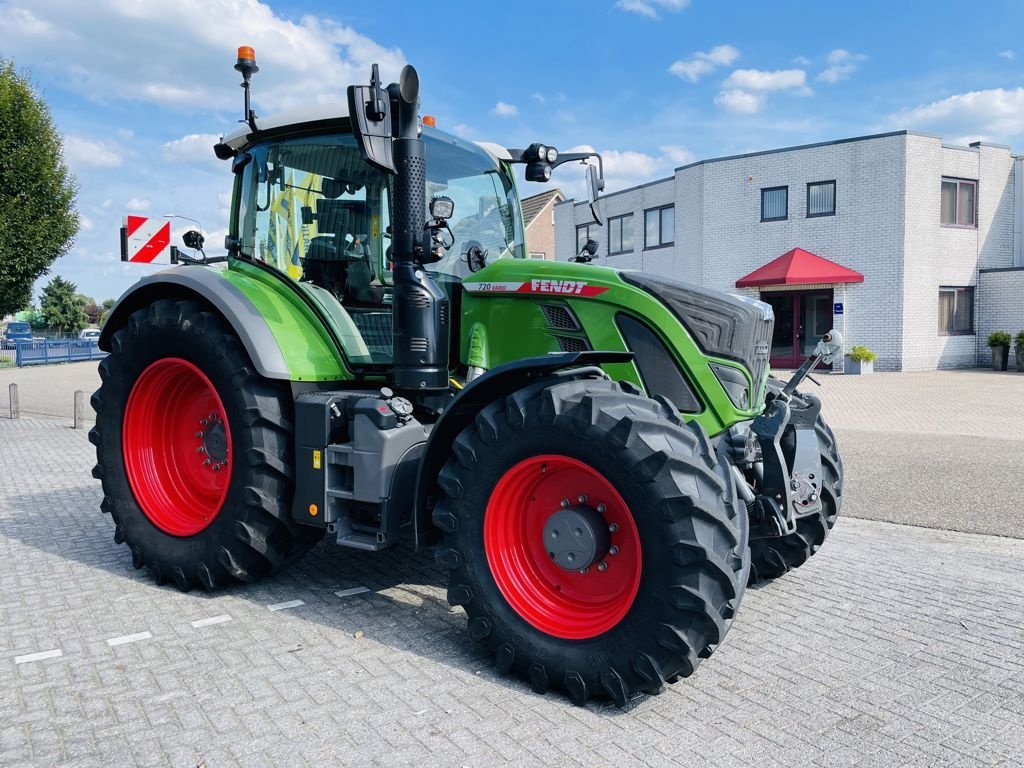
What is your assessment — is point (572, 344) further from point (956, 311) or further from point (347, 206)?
point (956, 311)

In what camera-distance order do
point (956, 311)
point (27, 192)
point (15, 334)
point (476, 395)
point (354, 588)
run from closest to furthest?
point (476, 395)
point (354, 588)
point (27, 192)
point (956, 311)
point (15, 334)

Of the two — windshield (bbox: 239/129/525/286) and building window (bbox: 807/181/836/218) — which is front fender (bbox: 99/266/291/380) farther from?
building window (bbox: 807/181/836/218)

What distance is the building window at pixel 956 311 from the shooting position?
24125mm

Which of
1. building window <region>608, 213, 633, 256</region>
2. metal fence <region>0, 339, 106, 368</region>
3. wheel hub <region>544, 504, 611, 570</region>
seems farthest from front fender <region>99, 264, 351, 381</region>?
metal fence <region>0, 339, 106, 368</region>

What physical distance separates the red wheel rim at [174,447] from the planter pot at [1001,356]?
24.5 m

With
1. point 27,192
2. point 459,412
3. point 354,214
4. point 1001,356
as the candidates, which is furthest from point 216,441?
point 1001,356

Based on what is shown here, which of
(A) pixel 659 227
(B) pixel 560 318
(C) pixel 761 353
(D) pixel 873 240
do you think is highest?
(A) pixel 659 227

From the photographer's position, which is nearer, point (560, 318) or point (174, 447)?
point (560, 318)

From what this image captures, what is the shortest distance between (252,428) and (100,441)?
147cm

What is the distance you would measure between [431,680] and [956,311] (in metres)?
25.3

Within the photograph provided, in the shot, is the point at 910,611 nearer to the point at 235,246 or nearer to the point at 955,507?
the point at 955,507

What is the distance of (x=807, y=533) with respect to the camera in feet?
15.2

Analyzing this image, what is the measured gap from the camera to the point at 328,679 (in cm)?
351

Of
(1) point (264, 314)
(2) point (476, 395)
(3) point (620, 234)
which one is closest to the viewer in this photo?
(2) point (476, 395)
